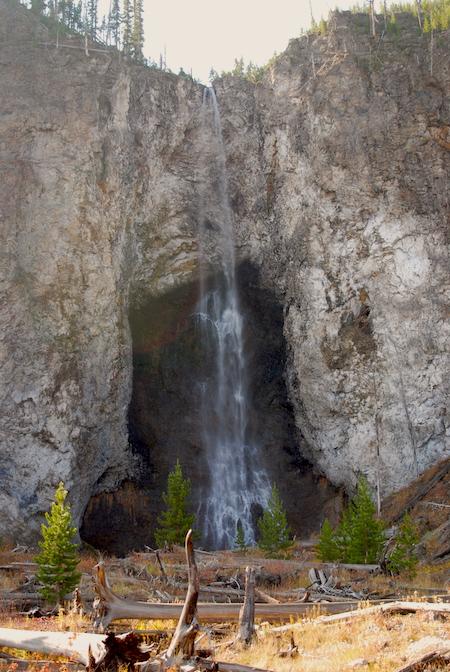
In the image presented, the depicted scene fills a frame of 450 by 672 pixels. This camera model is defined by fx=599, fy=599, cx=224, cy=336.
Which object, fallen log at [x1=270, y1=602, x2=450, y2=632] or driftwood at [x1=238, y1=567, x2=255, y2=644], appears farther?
fallen log at [x1=270, y1=602, x2=450, y2=632]

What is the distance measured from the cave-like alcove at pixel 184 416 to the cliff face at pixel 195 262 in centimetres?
14

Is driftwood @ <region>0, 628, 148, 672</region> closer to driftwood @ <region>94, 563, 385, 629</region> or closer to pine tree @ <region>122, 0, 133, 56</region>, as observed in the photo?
driftwood @ <region>94, 563, 385, 629</region>

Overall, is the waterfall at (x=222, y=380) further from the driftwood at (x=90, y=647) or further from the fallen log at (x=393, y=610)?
the driftwood at (x=90, y=647)

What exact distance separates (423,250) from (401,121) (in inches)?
360

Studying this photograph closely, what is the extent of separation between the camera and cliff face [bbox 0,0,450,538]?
33562 millimetres

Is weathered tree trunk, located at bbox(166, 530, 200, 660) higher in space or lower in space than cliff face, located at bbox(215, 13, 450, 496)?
lower

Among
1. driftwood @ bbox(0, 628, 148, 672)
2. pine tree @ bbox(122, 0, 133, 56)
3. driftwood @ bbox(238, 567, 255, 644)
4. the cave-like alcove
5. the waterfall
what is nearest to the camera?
Answer: driftwood @ bbox(0, 628, 148, 672)

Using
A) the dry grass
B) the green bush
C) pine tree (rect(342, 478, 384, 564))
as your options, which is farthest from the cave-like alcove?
the dry grass

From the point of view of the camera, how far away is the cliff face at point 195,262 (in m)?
33.6

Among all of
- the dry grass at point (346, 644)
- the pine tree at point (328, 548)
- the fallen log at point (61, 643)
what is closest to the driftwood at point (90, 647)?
the fallen log at point (61, 643)

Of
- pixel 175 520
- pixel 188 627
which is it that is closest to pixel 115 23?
pixel 175 520

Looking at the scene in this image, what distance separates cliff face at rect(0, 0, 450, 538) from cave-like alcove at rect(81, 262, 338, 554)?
142 millimetres

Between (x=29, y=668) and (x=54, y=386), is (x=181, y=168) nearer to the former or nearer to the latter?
(x=54, y=386)

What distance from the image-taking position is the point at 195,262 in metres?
42.8
